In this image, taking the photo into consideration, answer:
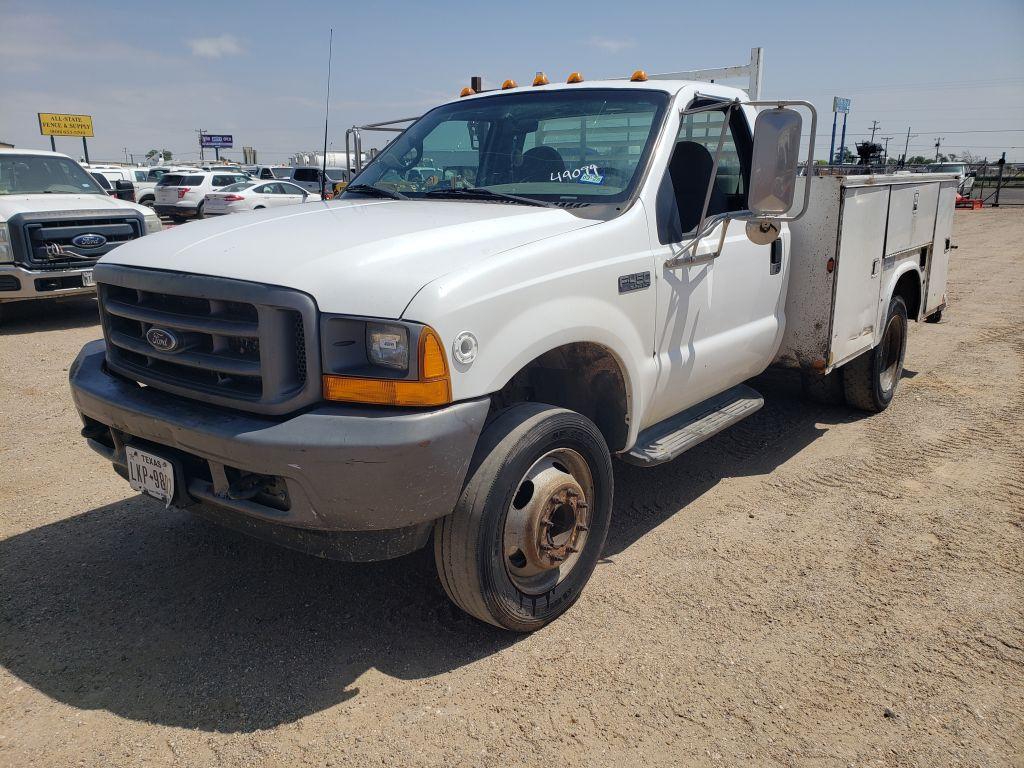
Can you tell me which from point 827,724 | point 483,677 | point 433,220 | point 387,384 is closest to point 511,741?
point 483,677

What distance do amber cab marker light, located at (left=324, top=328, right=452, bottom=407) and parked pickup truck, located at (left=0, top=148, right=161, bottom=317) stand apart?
23.3 feet

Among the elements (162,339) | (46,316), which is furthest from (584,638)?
(46,316)

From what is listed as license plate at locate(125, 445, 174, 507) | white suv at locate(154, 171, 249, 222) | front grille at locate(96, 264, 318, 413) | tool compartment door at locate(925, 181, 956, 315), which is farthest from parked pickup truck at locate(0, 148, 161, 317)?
white suv at locate(154, 171, 249, 222)

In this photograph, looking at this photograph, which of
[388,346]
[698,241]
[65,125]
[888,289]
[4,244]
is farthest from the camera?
[65,125]

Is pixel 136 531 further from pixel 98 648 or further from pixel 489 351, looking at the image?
pixel 489 351

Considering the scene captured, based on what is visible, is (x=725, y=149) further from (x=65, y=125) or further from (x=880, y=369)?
(x=65, y=125)

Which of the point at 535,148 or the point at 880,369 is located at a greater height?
the point at 535,148

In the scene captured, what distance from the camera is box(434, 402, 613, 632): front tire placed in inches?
107

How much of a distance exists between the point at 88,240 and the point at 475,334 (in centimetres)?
780

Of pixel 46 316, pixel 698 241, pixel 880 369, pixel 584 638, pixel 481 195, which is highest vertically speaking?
pixel 481 195

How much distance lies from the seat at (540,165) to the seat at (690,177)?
540 millimetres

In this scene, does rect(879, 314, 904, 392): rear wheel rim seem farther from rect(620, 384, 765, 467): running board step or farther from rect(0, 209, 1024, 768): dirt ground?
rect(620, 384, 765, 467): running board step

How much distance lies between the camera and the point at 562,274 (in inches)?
115

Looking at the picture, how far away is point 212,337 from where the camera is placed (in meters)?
2.75
